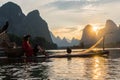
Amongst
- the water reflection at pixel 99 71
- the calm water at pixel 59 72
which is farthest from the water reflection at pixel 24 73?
the water reflection at pixel 99 71

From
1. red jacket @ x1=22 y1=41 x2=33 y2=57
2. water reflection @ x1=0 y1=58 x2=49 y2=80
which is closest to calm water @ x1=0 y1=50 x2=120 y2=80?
water reflection @ x1=0 y1=58 x2=49 y2=80

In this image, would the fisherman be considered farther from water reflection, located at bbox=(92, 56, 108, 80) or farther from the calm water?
water reflection, located at bbox=(92, 56, 108, 80)

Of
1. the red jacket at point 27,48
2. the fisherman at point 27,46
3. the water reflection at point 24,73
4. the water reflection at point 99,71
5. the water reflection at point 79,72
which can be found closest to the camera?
the water reflection at point 99,71

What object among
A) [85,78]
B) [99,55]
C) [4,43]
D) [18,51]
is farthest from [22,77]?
[99,55]

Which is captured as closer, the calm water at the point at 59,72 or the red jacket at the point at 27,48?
the calm water at the point at 59,72

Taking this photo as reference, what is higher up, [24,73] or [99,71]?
[24,73]

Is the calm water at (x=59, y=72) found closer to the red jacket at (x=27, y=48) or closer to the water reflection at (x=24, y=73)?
the water reflection at (x=24, y=73)

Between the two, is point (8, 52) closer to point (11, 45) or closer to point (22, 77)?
point (11, 45)

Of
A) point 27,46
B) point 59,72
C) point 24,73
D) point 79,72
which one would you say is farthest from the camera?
point 59,72

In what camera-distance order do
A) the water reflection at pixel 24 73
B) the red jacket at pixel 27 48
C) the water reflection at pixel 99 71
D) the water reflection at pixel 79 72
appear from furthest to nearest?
the red jacket at pixel 27 48 → the water reflection at pixel 24 73 → the water reflection at pixel 79 72 → the water reflection at pixel 99 71

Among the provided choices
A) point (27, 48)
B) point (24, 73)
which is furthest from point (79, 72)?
point (27, 48)

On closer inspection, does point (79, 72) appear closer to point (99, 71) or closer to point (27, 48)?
point (99, 71)

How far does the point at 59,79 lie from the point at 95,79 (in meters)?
3.43

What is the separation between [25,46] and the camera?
37.5m
